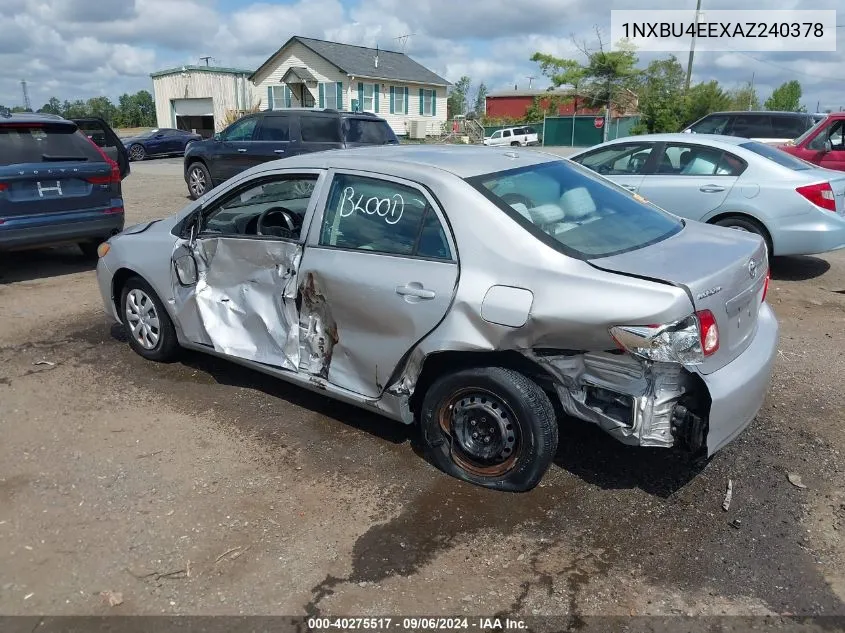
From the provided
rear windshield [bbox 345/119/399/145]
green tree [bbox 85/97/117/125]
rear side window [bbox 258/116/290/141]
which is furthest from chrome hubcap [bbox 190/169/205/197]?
green tree [bbox 85/97/117/125]

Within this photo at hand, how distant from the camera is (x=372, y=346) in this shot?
3775mm

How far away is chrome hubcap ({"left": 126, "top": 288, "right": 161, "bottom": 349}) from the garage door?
4292 cm

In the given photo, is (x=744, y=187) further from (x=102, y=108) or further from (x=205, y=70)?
(x=102, y=108)

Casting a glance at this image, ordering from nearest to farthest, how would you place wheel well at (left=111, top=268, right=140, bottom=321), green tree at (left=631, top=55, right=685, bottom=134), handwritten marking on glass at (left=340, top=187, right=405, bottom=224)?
handwritten marking on glass at (left=340, top=187, right=405, bottom=224), wheel well at (left=111, top=268, right=140, bottom=321), green tree at (left=631, top=55, right=685, bottom=134)

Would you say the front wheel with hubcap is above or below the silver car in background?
below

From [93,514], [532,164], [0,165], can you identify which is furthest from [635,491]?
[0,165]

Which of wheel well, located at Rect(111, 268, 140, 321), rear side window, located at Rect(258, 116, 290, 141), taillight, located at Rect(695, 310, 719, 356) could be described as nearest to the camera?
taillight, located at Rect(695, 310, 719, 356)

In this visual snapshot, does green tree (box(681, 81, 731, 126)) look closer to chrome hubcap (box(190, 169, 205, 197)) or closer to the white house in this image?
the white house

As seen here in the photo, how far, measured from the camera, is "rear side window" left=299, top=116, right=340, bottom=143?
12.1 m

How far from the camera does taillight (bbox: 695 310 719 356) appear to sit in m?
3.05

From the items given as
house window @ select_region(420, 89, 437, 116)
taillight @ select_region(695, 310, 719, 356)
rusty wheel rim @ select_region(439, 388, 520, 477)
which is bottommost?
rusty wheel rim @ select_region(439, 388, 520, 477)

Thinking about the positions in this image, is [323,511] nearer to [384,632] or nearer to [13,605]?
[384,632]

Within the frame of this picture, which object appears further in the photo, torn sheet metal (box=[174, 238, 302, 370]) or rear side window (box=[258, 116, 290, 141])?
rear side window (box=[258, 116, 290, 141])

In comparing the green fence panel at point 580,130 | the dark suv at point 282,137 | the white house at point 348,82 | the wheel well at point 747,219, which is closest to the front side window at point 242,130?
the dark suv at point 282,137
